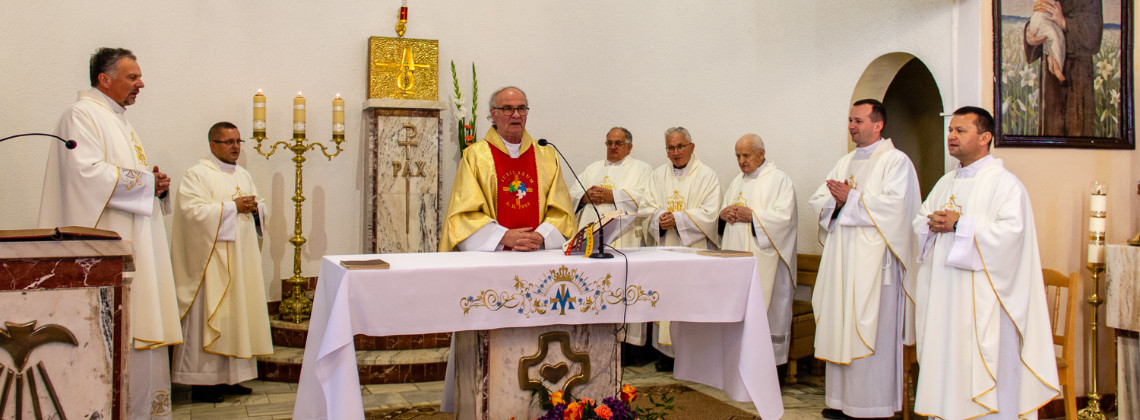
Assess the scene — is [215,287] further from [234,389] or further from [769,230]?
[769,230]

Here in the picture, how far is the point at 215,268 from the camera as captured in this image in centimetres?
525

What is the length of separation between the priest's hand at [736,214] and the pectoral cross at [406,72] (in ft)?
9.06

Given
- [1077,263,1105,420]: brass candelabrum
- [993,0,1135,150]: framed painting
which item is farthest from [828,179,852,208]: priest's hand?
[1077,263,1105,420]: brass candelabrum

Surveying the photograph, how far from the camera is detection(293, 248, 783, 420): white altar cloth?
313 centimetres

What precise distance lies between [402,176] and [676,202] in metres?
2.20

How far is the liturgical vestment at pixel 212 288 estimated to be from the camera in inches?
A: 204

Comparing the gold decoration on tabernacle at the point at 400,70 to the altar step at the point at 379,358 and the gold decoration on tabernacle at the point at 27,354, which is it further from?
the gold decoration on tabernacle at the point at 27,354

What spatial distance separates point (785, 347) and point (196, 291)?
3.94 meters

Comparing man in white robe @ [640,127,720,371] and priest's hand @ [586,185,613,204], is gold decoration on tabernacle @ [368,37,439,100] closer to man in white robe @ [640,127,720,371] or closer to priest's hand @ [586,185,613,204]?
priest's hand @ [586,185,613,204]

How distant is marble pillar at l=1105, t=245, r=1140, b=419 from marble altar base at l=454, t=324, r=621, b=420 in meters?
3.31

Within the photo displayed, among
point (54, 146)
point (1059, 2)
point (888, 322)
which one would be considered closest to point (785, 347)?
point (888, 322)

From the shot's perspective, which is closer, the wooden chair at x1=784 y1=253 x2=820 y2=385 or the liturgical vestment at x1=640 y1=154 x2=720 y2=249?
the wooden chair at x1=784 y1=253 x2=820 y2=385

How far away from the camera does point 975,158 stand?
14.6ft

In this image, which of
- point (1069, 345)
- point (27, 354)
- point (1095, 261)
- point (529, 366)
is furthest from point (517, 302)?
point (1095, 261)
